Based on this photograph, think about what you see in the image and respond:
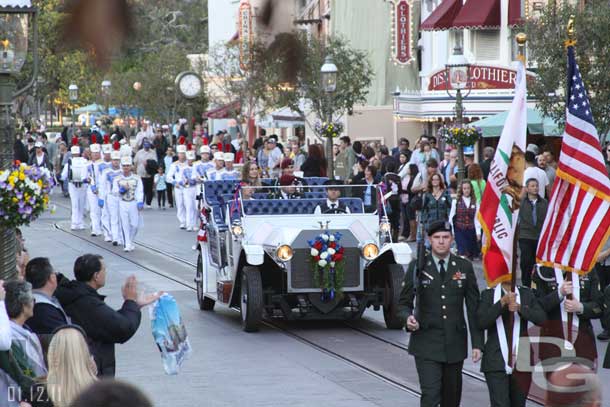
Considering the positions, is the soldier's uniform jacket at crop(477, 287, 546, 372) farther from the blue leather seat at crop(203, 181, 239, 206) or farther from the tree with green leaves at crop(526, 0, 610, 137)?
the tree with green leaves at crop(526, 0, 610, 137)

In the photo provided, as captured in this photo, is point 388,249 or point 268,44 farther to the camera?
point 388,249

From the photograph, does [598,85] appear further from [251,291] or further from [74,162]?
[74,162]

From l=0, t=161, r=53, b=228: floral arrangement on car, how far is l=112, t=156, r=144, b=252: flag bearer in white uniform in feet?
44.5

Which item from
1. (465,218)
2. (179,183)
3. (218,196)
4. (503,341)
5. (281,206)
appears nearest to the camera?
(503,341)

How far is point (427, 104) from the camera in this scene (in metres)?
33.0

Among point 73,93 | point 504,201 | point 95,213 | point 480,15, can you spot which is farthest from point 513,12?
point 73,93

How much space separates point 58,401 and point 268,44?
10.0ft

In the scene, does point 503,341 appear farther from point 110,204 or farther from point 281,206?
point 110,204

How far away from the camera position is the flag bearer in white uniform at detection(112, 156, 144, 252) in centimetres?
2388

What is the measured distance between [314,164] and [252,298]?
6642 millimetres

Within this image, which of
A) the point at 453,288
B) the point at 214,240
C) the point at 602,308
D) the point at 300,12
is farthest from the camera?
the point at 214,240

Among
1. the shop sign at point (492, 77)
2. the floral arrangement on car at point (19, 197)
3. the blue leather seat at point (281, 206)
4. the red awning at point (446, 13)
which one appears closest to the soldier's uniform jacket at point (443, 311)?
the floral arrangement on car at point (19, 197)

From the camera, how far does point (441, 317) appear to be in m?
8.24

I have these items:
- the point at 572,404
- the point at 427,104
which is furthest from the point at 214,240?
the point at 427,104
